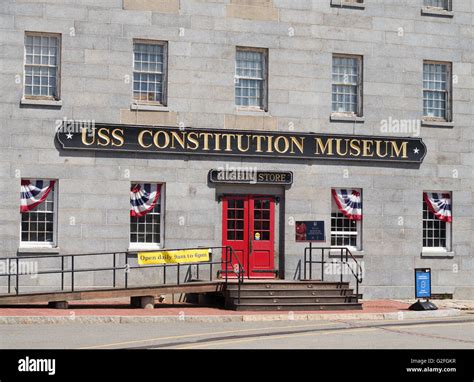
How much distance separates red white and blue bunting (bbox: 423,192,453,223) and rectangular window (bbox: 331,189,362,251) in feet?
8.50

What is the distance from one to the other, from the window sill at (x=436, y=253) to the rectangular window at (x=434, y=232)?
6.6 inches

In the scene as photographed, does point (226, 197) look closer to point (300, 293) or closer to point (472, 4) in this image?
point (300, 293)

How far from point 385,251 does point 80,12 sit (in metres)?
11.8

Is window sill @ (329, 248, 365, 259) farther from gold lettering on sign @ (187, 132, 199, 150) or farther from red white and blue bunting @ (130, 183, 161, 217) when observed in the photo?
red white and blue bunting @ (130, 183, 161, 217)

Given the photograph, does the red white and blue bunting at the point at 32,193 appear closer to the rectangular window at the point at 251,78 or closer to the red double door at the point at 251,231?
the red double door at the point at 251,231

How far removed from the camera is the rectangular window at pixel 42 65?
28.4 meters

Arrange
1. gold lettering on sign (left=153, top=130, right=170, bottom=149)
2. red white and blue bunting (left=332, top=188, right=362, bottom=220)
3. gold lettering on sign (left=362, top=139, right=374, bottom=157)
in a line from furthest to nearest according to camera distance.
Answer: gold lettering on sign (left=362, top=139, right=374, bottom=157) → red white and blue bunting (left=332, top=188, right=362, bottom=220) → gold lettering on sign (left=153, top=130, right=170, bottom=149)

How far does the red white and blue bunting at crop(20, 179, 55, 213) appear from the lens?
28.1 metres


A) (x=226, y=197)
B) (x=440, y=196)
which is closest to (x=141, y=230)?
(x=226, y=197)

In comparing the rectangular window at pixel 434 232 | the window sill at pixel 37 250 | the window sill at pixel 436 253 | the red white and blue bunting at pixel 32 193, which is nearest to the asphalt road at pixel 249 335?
the window sill at pixel 37 250

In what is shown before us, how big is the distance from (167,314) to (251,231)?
5.88 metres

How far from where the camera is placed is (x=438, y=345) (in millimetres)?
19344

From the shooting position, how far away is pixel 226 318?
2472 cm

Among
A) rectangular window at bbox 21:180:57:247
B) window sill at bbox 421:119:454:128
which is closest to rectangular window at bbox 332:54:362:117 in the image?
window sill at bbox 421:119:454:128
